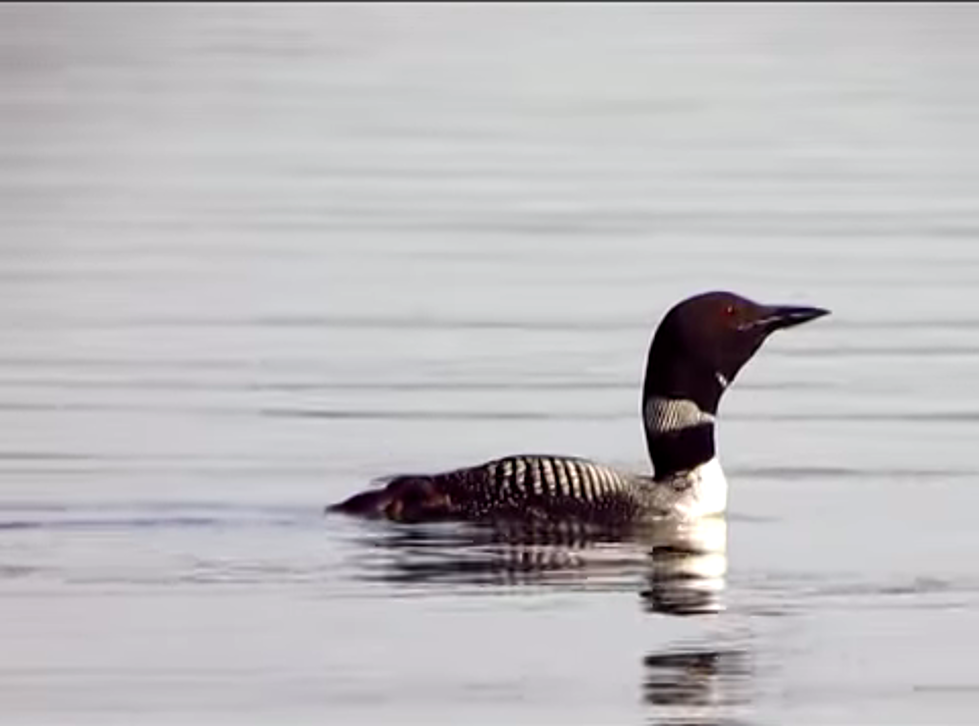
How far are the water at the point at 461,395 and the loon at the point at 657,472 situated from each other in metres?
0.12

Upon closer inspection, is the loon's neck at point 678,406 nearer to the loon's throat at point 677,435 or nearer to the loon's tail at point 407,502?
the loon's throat at point 677,435

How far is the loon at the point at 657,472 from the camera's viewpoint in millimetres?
14000

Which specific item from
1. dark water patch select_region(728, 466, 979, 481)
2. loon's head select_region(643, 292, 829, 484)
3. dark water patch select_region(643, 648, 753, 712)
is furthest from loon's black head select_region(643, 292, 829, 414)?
dark water patch select_region(643, 648, 753, 712)

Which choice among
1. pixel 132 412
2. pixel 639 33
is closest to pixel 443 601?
pixel 132 412

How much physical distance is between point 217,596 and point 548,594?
35.9 inches

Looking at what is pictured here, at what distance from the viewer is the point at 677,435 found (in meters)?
14.5

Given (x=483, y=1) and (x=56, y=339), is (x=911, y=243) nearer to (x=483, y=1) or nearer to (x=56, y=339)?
(x=56, y=339)

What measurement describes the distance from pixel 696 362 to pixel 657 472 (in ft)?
1.19

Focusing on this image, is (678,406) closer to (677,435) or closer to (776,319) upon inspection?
(677,435)

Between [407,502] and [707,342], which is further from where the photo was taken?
[707,342]

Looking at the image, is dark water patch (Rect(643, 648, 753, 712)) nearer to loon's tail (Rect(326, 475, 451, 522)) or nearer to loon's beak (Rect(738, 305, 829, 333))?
loon's tail (Rect(326, 475, 451, 522))

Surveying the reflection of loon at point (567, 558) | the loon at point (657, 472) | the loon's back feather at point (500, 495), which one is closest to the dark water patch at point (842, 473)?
the loon at point (657, 472)

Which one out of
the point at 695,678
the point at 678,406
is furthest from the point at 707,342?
the point at 695,678

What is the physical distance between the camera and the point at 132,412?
16422 millimetres
